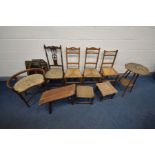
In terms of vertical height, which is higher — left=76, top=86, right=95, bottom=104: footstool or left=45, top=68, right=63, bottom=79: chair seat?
left=45, top=68, right=63, bottom=79: chair seat

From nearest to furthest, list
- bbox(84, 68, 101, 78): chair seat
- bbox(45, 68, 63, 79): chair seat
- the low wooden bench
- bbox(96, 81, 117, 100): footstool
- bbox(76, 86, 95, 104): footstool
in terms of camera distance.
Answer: the low wooden bench
bbox(76, 86, 95, 104): footstool
bbox(96, 81, 117, 100): footstool
bbox(45, 68, 63, 79): chair seat
bbox(84, 68, 101, 78): chair seat

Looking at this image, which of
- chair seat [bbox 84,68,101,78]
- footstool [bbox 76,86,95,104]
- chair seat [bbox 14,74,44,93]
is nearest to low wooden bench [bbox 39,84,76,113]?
footstool [bbox 76,86,95,104]

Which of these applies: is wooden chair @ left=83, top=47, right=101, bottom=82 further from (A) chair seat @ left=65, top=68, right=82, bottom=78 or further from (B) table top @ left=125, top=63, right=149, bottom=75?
(B) table top @ left=125, top=63, right=149, bottom=75

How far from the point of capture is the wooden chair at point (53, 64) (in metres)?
2.35

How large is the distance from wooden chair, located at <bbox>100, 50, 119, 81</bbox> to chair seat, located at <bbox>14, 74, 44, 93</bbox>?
4.91 ft

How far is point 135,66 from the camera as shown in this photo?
95.9 inches

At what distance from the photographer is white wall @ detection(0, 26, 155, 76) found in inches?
89.2

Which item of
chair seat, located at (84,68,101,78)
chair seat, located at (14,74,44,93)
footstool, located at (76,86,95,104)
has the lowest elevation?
footstool, located at (76,86,95,104)

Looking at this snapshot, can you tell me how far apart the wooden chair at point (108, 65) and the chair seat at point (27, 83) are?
150 centimetres

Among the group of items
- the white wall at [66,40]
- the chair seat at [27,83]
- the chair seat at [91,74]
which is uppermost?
the white wall at [66,40]

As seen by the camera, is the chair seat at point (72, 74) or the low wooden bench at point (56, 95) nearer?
the low wooden bench at point (56, 95)

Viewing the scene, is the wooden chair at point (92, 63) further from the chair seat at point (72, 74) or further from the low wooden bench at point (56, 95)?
the low wooden bench at point (56, 95)

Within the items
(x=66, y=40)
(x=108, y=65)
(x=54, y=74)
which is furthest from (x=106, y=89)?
(x=66, y=40)

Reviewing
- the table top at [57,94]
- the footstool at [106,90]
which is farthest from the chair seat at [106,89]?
the table top at [57,94]
